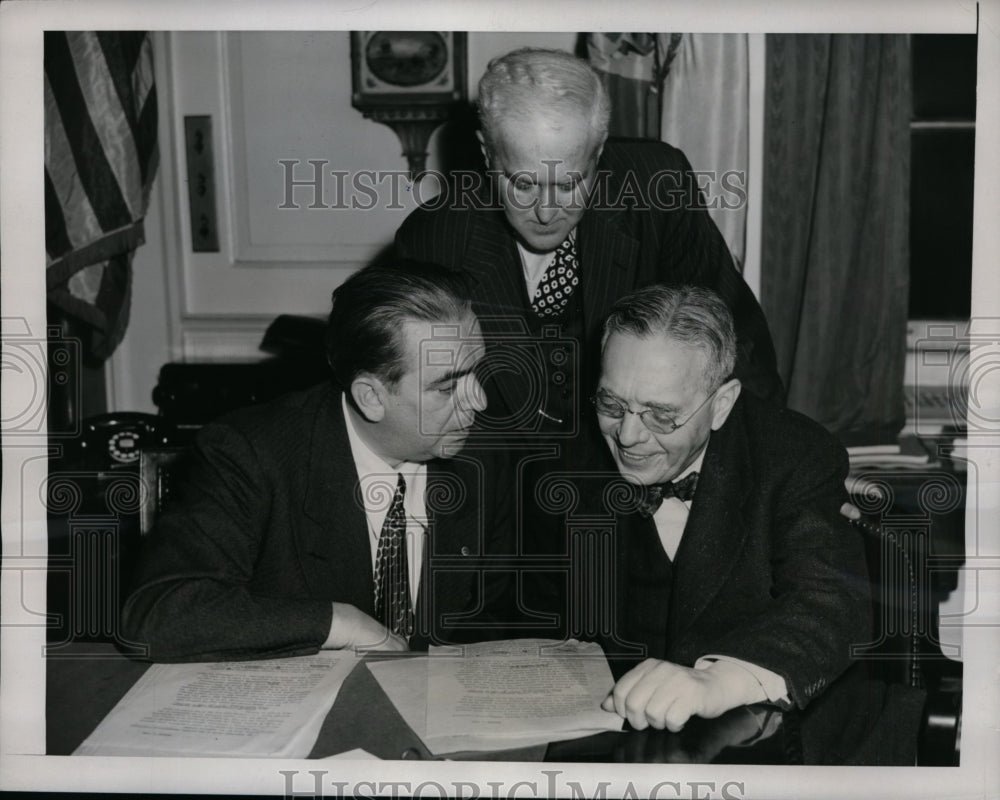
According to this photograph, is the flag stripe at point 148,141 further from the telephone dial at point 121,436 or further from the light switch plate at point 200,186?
the telephone dial at point 121,436

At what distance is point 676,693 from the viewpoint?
4.42 feet

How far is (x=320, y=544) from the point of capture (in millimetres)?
1747

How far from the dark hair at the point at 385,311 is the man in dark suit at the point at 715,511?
299 mm

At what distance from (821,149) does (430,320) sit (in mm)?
1473

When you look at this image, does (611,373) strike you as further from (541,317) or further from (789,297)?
(789,297)

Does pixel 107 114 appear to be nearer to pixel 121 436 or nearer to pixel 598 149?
pixel 121 436

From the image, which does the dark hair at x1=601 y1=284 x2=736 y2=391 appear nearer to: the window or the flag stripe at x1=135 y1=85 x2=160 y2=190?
the window

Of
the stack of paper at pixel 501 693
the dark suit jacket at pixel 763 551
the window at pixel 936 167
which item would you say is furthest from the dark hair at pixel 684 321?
the window at pixel 936 167

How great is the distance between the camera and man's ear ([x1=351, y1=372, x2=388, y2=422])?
5.73ft

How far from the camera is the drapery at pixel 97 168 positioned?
2.16 m

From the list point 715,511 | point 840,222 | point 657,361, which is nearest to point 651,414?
point 657,361

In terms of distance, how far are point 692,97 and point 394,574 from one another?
5.03 feet

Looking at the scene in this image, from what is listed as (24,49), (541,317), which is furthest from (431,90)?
(24,49)

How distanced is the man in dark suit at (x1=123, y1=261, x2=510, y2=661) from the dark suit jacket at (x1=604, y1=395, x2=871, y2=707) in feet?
1.07
